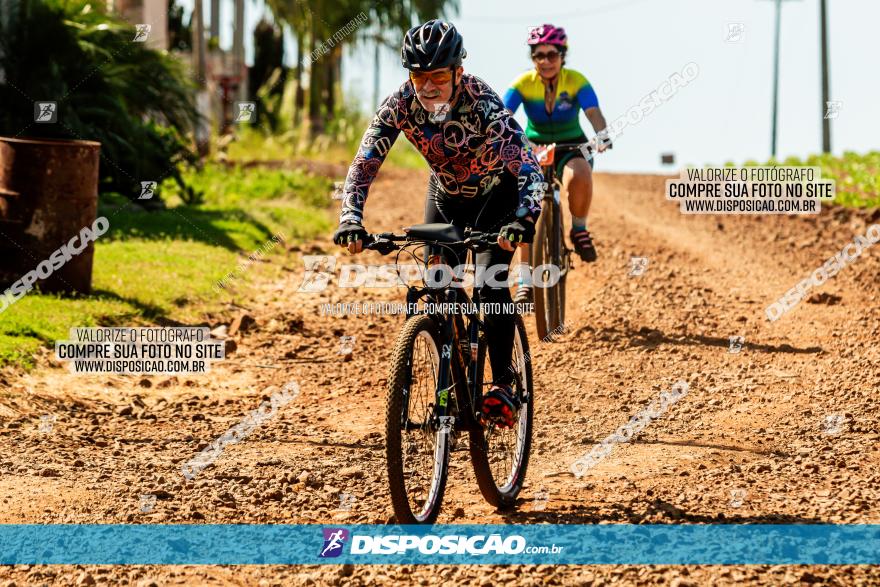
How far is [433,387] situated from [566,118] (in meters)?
4.91

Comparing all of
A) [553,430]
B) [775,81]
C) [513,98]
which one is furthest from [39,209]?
[775,81]

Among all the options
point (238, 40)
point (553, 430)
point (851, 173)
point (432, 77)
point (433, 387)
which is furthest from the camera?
point (238, 40)

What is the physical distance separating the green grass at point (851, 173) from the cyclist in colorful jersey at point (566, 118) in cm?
1100

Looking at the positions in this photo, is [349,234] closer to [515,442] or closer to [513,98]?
[515,442]

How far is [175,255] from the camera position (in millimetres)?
13422

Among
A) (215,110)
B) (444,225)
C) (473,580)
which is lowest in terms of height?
(473,580)

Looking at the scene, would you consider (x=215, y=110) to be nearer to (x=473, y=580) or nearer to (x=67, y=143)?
(x=67, y=143)

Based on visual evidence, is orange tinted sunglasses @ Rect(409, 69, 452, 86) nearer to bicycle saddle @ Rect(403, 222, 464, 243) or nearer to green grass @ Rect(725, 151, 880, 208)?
bicycle saddle @ Rect(403, 222, 464, 243)

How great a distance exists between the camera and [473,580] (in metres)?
4.93

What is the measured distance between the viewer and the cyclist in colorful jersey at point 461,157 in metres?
5.52

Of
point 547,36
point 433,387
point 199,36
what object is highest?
point 199,36

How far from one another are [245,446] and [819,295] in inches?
262

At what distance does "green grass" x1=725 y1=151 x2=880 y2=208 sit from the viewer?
19891mm

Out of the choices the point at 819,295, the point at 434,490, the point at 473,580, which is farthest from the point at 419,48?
the point at 819,295
